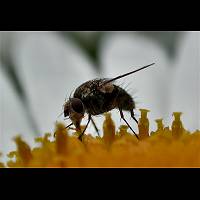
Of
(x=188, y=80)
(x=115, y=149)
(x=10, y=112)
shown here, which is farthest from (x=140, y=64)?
(x=115, y=149)

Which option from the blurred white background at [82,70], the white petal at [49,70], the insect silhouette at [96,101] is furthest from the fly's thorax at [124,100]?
the white petal at [49,70]

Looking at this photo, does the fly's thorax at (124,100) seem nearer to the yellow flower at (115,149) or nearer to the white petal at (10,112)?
the yellow flower at (115,149)

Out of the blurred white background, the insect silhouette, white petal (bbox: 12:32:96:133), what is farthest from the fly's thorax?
white petal (bbox: 12:32:96:133)

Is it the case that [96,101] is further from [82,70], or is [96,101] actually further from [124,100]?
[82,70]

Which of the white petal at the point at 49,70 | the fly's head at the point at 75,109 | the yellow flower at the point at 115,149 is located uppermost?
the white petal at the point at 49,70

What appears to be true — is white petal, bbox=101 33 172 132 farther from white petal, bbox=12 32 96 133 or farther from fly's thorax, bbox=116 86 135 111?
fly's thorax, bbox=116 86 135 111
